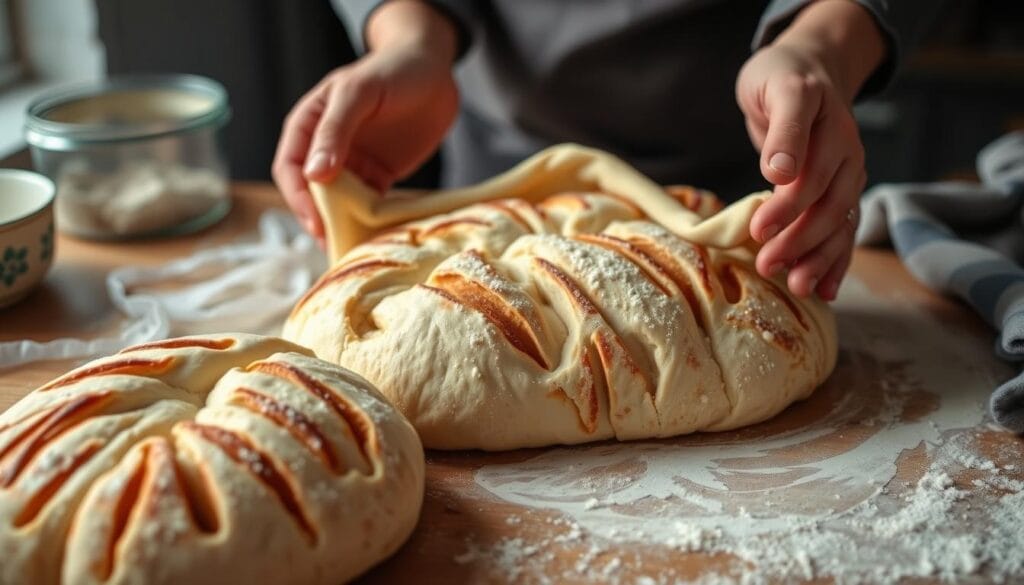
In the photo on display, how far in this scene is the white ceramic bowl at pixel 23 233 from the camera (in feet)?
5.03

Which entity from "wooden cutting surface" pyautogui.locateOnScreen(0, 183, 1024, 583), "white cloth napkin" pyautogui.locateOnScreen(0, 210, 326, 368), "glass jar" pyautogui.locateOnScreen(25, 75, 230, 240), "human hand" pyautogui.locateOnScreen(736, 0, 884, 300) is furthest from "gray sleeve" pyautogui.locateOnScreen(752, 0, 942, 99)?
"glass jar" pyautogui.locateOnScreen(25, 75, 230, 240)

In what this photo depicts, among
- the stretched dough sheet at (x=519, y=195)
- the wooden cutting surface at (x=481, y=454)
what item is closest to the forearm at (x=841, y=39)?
the stretched dough sheet at (x=519, y=195)

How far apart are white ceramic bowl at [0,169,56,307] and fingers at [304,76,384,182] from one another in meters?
0.46

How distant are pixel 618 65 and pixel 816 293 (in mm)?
657

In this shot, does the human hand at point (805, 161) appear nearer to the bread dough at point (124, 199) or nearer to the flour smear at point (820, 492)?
the flour smear at point (820, 492)

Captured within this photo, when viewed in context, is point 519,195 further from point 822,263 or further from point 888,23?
point 888,23

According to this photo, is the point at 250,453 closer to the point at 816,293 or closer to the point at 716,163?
the point at 816,293

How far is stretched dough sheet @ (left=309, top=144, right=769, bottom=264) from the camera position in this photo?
55.4 inches

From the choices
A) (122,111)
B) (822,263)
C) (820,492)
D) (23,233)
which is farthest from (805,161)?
(122,111)

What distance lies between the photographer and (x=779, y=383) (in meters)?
1.23

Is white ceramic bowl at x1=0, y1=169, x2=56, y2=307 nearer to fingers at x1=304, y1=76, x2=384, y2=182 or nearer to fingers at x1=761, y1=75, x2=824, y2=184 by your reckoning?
fingers at x1=304, y1=76, x2=384, y2=182

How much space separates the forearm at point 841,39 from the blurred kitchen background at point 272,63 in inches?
56.0

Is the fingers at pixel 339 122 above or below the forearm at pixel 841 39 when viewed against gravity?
below

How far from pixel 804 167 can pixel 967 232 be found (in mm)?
690
